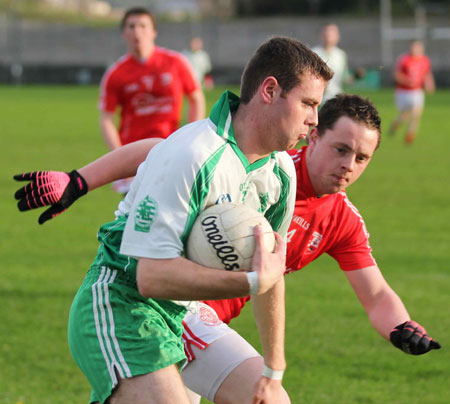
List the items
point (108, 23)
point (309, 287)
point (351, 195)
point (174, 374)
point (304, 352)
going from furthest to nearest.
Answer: point (108, 23), point (351, 195), point (309, 287), point (304, 352), point (174, 374)

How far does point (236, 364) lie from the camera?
13.5 ft

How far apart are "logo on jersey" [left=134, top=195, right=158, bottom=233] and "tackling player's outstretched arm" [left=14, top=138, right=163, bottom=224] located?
0.70m

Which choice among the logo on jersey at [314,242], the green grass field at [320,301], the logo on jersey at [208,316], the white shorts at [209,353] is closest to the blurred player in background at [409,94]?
the green grass field at [320,301]

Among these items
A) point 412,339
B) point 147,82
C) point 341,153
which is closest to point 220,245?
point 341,153

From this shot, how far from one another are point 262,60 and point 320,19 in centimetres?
5191

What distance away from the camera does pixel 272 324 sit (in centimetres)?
381

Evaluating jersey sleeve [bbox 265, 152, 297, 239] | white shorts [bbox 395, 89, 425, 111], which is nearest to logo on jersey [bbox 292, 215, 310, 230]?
jersey sleeve [bbox 265, 152, 297, 239]

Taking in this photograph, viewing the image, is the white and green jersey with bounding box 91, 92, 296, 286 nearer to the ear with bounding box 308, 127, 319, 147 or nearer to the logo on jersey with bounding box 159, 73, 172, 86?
the ear with bounding box 308, 127, 319, 147

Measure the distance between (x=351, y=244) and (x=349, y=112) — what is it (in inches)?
30.3

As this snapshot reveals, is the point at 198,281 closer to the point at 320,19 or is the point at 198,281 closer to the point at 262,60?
the point at 262,60

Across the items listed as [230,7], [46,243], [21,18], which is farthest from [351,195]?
[230,7]

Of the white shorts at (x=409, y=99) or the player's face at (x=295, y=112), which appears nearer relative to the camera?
the player's face at (x=295, y=112)

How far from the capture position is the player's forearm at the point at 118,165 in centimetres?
392

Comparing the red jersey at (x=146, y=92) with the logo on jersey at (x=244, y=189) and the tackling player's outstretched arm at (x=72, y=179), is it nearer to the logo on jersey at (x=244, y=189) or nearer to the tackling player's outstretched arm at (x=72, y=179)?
the tackling player's outstretched arm at (x=72, y=179)
